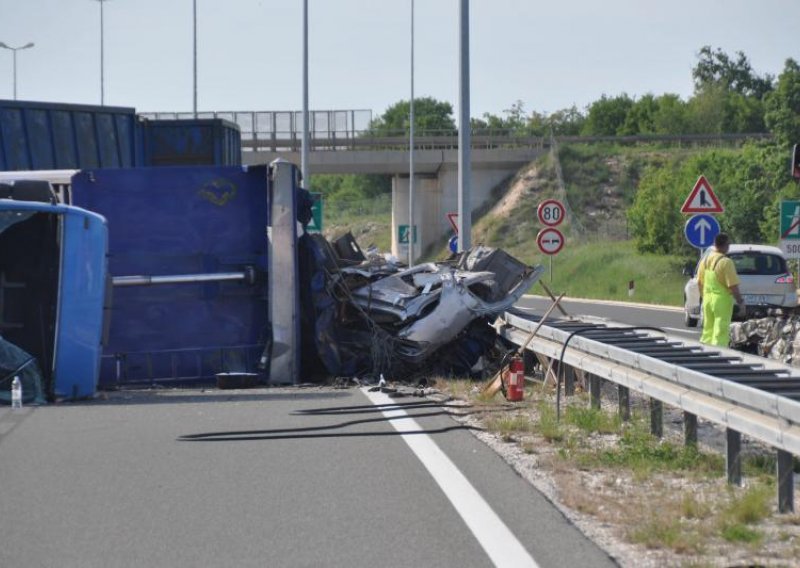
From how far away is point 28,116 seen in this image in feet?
67.4

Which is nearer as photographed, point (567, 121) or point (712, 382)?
point (712, 382)

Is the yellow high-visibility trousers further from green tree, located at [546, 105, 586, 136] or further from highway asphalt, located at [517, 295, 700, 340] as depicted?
green tree, located at [546, 105, 586, 136]

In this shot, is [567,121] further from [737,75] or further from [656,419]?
[656,419]

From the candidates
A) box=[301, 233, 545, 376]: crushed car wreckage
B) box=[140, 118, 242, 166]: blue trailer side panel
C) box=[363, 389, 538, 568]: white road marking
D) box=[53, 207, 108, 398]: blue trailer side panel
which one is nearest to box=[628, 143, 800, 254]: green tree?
box=[140, 118, 242, 166]: blue trailer side panel

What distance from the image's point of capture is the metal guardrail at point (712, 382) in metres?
7.90

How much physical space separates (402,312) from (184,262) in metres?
2.70

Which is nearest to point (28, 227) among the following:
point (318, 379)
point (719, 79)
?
point (318, 379)

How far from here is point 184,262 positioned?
54.8ft

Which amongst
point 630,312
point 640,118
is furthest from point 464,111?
point 640,118

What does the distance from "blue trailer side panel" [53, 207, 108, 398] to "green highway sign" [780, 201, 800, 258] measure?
48.9ft

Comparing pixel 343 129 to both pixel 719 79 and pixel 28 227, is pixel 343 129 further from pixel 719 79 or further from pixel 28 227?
pixel 719 79

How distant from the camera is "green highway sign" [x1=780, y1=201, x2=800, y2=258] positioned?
83.9 feet

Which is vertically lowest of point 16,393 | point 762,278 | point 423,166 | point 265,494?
point 265,494

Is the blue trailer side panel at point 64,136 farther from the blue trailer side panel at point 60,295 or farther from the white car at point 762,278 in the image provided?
the white car at point 762,278
